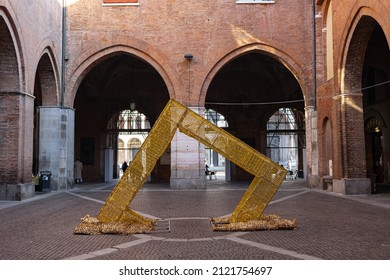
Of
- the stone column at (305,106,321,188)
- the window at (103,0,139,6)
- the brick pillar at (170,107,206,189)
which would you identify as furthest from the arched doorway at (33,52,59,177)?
the stone column at (305,106,321,188)

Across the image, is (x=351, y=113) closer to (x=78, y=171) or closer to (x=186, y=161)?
(x=186, y=161)

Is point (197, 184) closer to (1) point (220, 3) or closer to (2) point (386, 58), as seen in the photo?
(1) point (220, 3)

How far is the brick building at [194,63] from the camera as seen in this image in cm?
1307

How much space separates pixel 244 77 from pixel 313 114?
7.95 meters

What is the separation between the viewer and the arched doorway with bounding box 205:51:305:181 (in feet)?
77.6

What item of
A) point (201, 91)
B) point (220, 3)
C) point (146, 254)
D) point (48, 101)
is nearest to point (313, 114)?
point (201, 91)

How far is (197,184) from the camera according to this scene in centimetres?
1717

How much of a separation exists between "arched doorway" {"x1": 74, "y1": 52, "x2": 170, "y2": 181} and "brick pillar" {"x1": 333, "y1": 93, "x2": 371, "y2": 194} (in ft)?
38.6

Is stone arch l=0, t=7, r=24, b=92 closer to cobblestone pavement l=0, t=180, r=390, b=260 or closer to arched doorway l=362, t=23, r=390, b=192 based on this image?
cobblestone pavement l=0, t=180, r=390, b=260

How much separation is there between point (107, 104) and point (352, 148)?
49.1 ft

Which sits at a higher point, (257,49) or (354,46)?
(257,49)

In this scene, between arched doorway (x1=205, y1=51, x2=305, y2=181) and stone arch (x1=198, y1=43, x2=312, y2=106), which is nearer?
stone arch (x1=198, y1=43, x2=312, y2=106)

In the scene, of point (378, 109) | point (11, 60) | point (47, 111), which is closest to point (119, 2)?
point (47, 111)

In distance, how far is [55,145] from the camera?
16.6 meters
